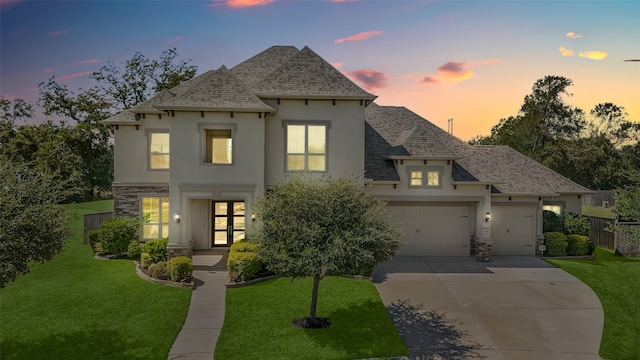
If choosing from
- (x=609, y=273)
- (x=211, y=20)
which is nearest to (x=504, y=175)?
(x=609, y=273)

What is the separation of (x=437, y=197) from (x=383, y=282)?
5896 millimetres

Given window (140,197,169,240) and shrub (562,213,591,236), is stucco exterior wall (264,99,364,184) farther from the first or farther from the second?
shrub (562,213,591,236)

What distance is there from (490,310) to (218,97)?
13.1 meters

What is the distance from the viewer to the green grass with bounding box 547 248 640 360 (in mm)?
9227

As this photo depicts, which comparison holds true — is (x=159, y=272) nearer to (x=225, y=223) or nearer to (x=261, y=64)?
(x=225, y=223)

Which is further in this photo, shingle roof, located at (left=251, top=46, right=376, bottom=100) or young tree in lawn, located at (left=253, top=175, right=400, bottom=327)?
shingle roof, located at (left=251, top=46, right=376, bottom=100)

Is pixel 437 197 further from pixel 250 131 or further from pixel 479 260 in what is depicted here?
pixel 250 131

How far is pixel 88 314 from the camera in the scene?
10.5 metres

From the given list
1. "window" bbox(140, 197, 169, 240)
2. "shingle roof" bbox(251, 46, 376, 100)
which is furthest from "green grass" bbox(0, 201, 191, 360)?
"shingle roof" bbox(251, 46, 376, 100)

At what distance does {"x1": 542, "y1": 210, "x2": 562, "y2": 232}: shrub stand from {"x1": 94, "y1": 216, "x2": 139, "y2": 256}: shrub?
21.1 meters

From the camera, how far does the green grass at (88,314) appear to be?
8.57 m

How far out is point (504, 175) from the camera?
19.0m

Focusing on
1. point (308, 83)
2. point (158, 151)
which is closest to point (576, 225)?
point (308, 83)

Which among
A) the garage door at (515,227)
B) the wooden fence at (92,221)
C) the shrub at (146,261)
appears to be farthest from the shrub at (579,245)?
the wooden fence at (92,221)
